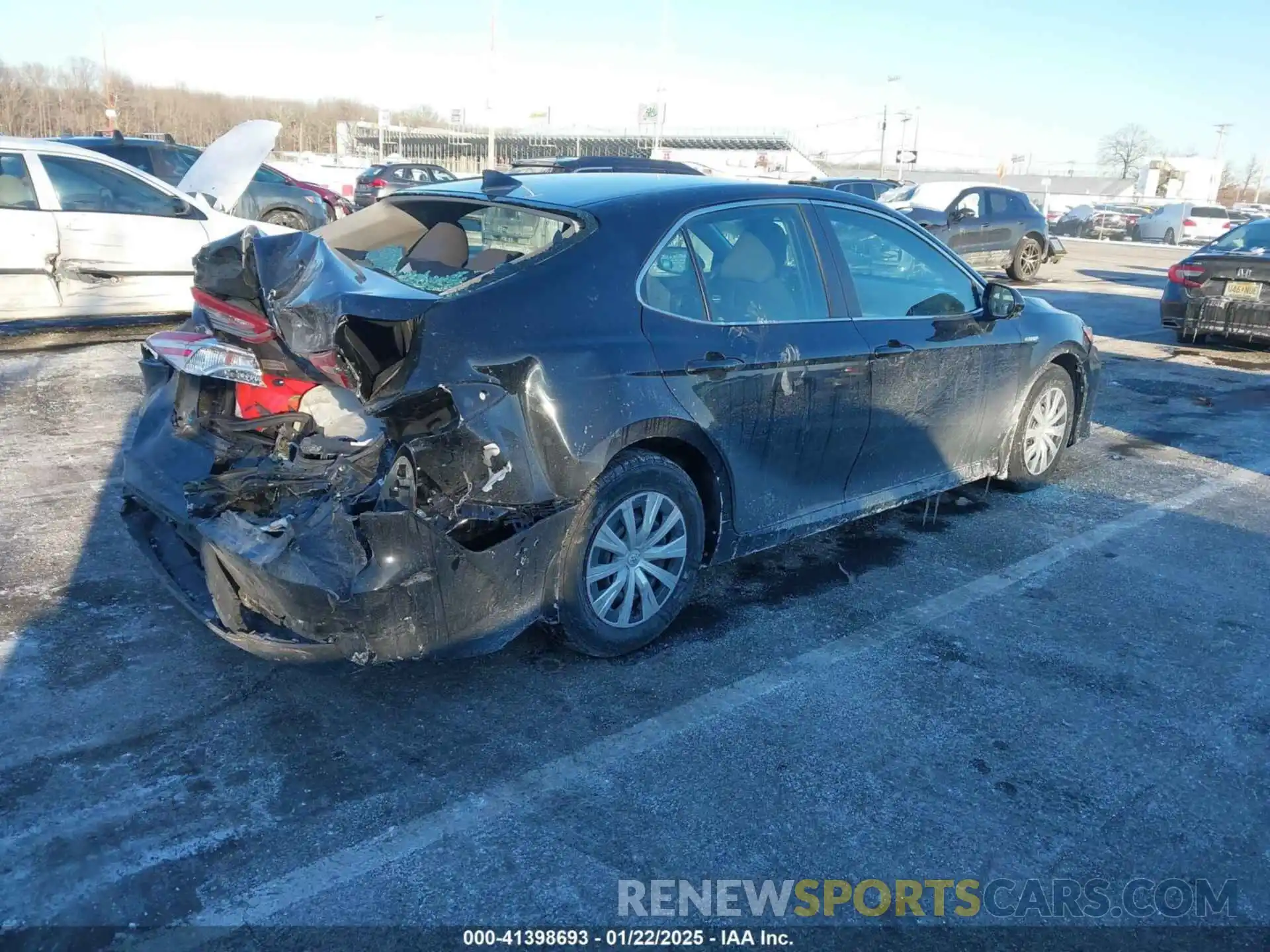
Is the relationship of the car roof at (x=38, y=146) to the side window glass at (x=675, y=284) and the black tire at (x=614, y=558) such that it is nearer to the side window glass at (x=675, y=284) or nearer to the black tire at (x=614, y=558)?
the side window glass at (x=675, y=284)

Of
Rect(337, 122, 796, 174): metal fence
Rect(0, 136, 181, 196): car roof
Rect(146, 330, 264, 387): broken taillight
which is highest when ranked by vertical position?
Rect(337, 122, 796, 174): metal fence

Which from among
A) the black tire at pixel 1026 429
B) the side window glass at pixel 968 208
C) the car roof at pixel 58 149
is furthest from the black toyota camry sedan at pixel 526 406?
the side window glass at pixel 968 208

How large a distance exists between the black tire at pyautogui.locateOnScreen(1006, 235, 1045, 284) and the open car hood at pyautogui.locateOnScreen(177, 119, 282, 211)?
13.8m

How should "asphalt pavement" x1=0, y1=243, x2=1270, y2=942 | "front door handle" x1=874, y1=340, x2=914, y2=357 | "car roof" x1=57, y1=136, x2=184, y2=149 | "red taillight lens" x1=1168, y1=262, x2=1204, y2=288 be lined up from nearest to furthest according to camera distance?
"asphalt pavement" x1=0, y1=243, x2=1270, y2=942 < "front door handle" x1=874, y1=340, x2=914, y2=357 < "red taillight lens" x1=1168, y1=262, x2=1204, y2=288 < "car roof" x1=57, y1=136, x2=184, y2=149

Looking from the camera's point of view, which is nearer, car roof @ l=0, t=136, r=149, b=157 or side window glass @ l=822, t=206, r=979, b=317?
side window glass @ l=822, t=206, r=979, b=317

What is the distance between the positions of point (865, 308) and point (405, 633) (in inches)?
100

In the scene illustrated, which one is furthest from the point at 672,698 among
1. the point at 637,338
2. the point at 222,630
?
the point at 222,630

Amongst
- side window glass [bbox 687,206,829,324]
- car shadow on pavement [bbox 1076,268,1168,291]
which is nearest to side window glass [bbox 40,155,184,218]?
side window glass [bbox 687,206,829,324]

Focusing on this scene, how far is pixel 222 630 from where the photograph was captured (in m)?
3.27

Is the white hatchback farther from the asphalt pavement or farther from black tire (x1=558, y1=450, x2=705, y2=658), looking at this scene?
black tire (x1=558, y1=450, x2=705, y2=658)

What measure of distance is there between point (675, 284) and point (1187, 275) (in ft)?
30.9

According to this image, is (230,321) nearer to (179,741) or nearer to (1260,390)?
(179,741)

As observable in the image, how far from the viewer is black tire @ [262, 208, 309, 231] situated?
15414 millimetres

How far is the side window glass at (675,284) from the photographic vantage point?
372cm
